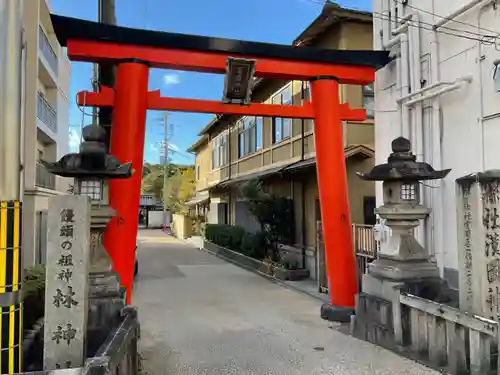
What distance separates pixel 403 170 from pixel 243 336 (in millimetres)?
3948

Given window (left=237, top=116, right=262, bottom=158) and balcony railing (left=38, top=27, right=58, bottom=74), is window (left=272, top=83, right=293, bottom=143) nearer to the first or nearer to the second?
window (left=237, top=116, right=262, bottom=158)

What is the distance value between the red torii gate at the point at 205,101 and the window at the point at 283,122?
Answer: 19.9ft

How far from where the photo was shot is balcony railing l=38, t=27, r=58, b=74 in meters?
15.6

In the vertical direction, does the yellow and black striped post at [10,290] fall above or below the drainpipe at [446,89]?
below

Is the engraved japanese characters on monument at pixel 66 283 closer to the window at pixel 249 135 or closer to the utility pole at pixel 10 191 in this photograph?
the utility pole at pixel 10 191

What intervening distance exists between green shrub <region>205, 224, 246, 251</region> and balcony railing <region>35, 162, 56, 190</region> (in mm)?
7952

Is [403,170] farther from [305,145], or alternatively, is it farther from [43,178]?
[43,178]

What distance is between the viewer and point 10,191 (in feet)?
13.0

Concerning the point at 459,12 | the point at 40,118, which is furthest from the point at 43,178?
the point at 459,12

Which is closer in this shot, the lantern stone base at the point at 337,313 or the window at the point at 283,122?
the lantern stone base at the point at 337,313

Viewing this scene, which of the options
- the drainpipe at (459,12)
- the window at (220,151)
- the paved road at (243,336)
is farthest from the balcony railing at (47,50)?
the drainpipe at (459,12)

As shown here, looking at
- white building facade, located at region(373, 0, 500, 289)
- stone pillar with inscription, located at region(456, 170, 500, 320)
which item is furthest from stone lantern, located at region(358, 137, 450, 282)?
stone pillar with inscription, located at region(456, 170, 500, 320)

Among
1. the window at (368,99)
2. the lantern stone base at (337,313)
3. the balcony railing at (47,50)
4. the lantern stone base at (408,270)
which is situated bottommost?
the lantern stone base at (337,313)

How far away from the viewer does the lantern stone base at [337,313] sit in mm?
8602
